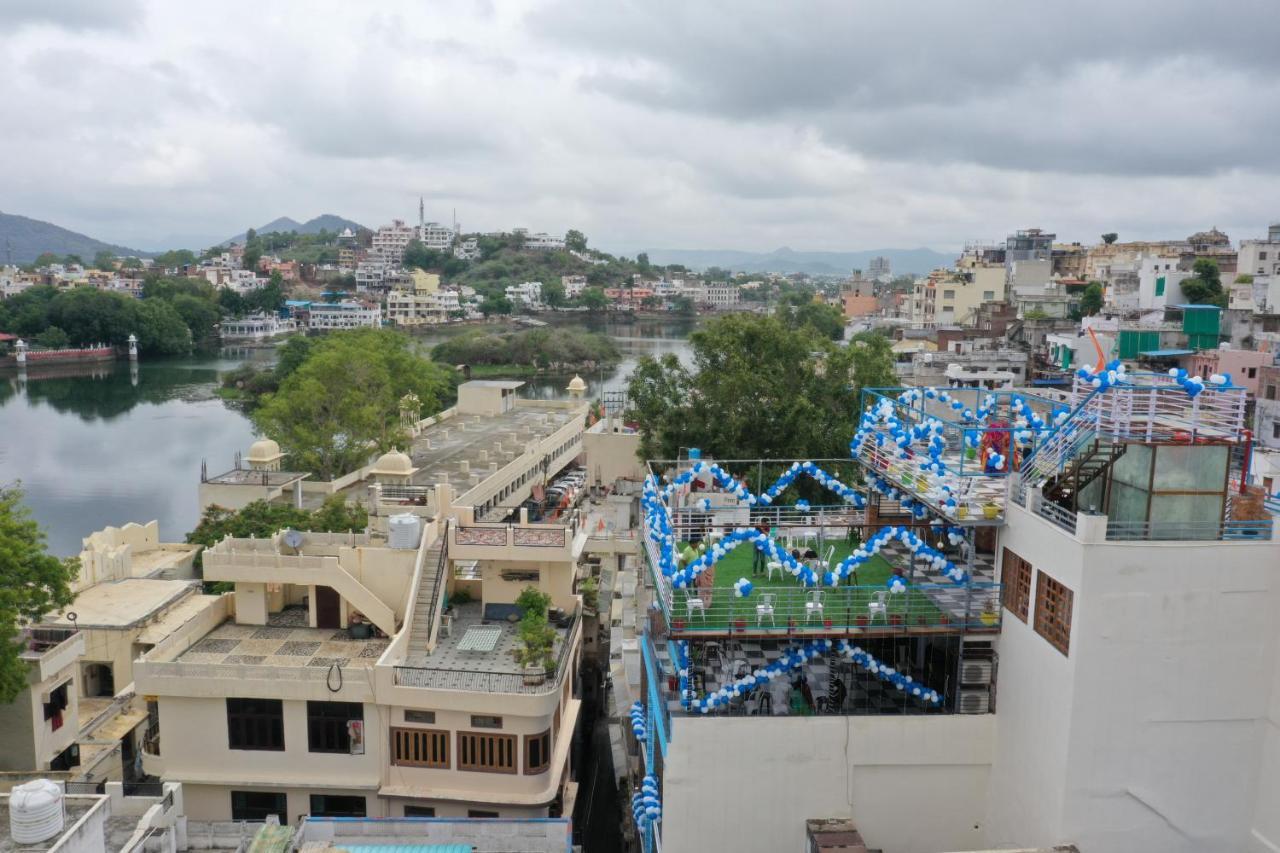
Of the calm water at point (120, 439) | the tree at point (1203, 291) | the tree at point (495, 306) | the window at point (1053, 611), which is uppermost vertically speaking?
the tree at point (1203, 291)

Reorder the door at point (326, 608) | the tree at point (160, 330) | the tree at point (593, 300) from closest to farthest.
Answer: the door at point (326, 608)
the tree at point (160, 330)
the tree at point (593, 300)

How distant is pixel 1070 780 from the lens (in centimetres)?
1077

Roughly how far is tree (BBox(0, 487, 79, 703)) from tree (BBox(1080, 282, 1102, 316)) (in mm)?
54736

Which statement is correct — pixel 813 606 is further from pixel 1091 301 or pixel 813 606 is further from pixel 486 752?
pixel 1091 301

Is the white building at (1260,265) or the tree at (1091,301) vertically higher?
the white building at (1260,265)

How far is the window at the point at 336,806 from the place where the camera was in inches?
608

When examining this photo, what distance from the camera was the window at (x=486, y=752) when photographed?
596 inches

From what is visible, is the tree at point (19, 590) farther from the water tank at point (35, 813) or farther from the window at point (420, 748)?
the water tank at point (35, 813)

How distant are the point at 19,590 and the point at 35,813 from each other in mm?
7440

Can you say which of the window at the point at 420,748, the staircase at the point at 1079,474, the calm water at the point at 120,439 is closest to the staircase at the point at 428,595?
the window at the point at 420,748

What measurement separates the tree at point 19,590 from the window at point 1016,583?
45.8 ft

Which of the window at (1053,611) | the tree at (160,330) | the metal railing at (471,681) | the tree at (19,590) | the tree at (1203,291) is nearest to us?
the window at (1053,611)

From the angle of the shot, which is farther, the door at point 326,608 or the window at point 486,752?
the door at point 326,608

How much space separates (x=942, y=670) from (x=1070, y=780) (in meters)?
2.68
